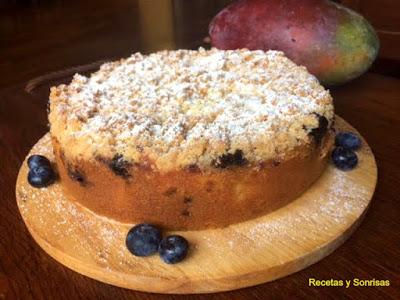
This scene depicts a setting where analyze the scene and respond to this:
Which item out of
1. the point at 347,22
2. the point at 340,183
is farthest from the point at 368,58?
the point at 340,183

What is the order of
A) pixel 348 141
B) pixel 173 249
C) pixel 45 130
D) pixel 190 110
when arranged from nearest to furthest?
pixel 173 249 → pixel 190 110 → pixel 348 141 → pixel 45 130

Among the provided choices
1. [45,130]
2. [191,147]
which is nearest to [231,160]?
[191,147]

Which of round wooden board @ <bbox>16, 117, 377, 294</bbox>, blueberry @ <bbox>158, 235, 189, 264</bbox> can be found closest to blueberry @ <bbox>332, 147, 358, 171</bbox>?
round wooden board @ <bbox>16, 117, 377, 294</bbox>

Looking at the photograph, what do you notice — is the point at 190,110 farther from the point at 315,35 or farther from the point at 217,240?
the point at 315,35

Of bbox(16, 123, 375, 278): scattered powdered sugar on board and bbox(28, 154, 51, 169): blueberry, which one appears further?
bbox(28, 154, 51, 169): blueberry

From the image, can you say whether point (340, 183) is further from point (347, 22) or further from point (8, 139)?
point (8, 139)

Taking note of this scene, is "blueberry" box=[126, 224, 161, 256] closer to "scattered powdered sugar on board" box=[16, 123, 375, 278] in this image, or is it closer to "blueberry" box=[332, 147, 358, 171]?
"scattered powdered sugar on board" box=[16, 123, 375, 278]
